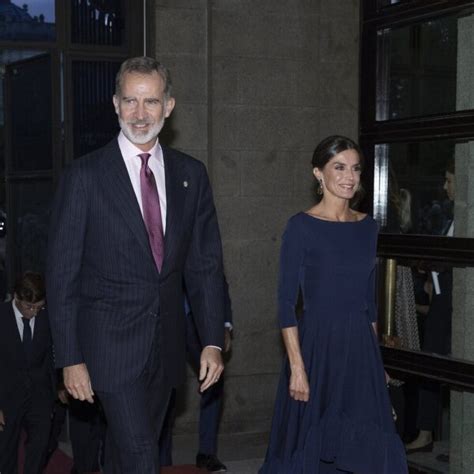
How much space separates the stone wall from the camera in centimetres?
784

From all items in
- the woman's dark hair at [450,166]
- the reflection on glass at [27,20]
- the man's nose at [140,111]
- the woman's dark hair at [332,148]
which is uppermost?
the reflection on glass at [27,20]

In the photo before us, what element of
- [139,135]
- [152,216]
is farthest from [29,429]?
[139,135]

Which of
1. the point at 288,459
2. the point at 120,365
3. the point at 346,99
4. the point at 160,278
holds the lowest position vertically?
the point at 288,459

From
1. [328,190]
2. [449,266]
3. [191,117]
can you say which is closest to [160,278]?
[328,190]

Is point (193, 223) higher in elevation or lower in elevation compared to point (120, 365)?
higher

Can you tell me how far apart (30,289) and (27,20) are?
225cm

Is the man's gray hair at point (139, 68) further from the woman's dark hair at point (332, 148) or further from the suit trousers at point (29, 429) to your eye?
the suit trousers at point (29, 429)

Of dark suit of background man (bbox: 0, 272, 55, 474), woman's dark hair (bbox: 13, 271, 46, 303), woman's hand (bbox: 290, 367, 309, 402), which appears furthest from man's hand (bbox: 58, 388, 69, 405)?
woman's hand (bbox: 290, 367, 309, 402)

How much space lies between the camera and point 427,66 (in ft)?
18.9

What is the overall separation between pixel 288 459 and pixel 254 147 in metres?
3.28

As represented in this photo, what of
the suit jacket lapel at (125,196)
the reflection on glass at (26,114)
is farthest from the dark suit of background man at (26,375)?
the suit jacket lapel at (125,196)

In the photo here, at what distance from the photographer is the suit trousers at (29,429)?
271 inches

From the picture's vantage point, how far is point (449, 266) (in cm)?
568

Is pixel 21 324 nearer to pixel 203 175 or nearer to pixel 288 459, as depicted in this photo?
pixel 288 459
